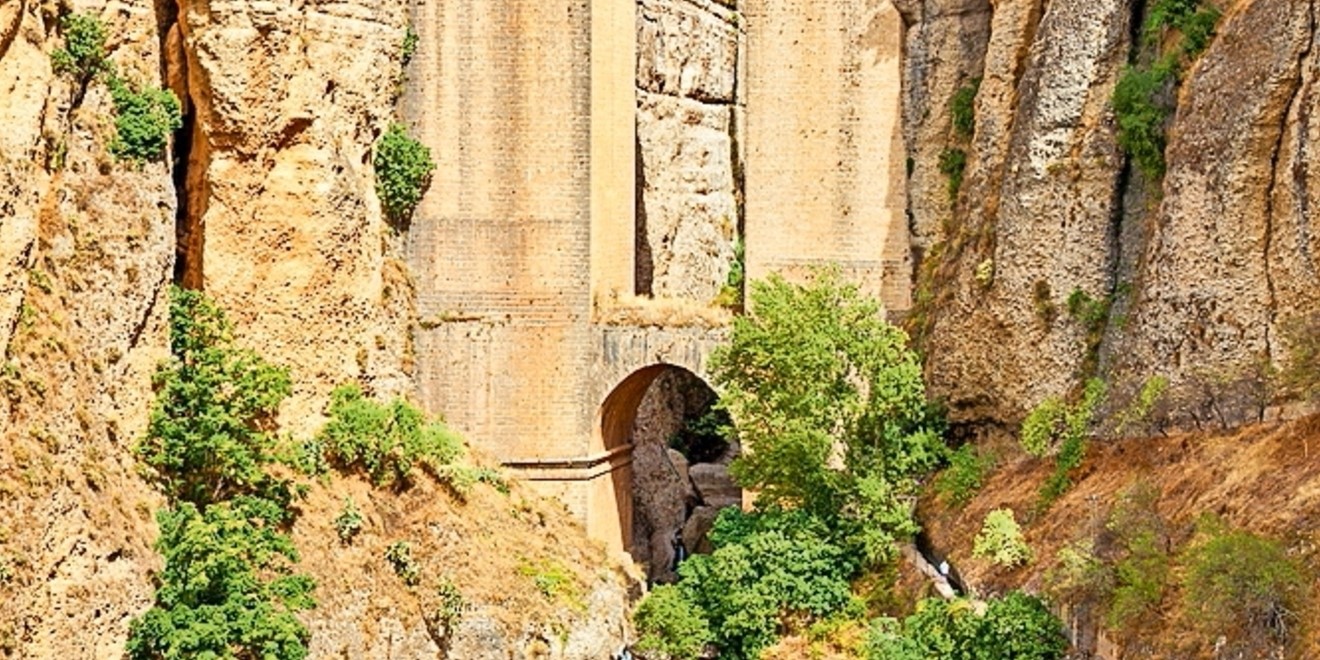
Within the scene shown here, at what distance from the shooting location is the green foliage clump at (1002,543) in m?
21.5

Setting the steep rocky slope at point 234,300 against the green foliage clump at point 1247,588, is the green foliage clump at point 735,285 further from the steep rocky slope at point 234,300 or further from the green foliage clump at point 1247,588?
the green foliage clump at point 1247,588

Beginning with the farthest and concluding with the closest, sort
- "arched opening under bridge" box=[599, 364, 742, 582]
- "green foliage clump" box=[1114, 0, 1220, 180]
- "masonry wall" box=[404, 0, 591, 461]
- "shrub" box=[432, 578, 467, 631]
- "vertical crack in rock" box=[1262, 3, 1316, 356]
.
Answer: "arched opening under bridge" box=[599, 364, 742, 582], "masonry wall" box=[404, 0, 591, 461], "shrub" box=[432, 578, 467, 631], "green foliage clump" box=[1114, 0, 1220, 180], "vertical crack in rock" box=[1262, 3, 1316, 356]

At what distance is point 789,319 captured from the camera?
24.8 metres

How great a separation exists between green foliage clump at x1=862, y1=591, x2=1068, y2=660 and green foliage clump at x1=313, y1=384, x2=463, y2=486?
8413 millimetres

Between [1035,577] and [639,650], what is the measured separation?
736cm

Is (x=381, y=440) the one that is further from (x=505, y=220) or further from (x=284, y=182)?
(x=505, y=220)

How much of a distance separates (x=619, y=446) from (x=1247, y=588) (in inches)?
641

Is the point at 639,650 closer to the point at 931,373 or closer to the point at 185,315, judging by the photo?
the point at 931,373

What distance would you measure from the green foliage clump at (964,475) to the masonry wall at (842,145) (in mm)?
4268

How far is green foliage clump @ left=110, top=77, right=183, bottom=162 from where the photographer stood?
2388 cm

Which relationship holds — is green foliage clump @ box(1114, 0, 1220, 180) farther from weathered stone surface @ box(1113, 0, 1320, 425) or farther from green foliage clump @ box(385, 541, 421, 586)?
green foliage clump @ box(385, 541, 421, 586)

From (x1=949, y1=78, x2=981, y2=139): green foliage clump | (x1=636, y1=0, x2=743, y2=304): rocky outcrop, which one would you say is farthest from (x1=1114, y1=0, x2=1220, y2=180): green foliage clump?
(x1=636, y1=0, x2=743, y2=304): rocky outcrop

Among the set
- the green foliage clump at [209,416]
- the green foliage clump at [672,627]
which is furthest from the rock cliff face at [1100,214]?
the green foliage clump at [209,416]

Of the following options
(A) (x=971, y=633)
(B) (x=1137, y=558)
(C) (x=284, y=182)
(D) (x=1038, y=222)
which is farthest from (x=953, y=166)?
(C) (x=284, y=182)
